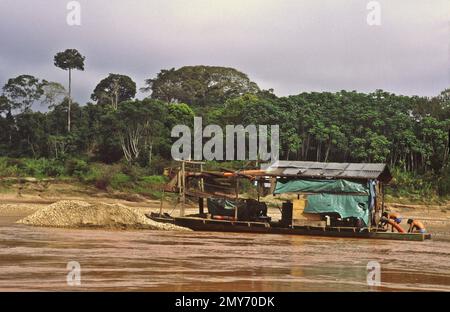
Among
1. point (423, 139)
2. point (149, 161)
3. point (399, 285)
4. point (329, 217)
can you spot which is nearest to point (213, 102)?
point (149, 161)

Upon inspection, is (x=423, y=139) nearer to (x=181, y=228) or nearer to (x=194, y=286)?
(x=181, y=228)

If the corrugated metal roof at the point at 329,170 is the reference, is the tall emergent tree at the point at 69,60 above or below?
above

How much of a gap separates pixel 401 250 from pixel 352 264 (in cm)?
443

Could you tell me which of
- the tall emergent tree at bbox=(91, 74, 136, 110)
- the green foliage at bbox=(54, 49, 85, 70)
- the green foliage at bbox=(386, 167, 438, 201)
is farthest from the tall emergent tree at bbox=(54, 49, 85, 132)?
the green foliage at bbox=(386, 167, 438, 201)

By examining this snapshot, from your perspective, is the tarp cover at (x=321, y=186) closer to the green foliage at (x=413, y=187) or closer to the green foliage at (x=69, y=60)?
the green foliage at (x=413, y=187)

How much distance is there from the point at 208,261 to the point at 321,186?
28.0 feet

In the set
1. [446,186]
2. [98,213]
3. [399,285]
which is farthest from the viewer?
[446,186]

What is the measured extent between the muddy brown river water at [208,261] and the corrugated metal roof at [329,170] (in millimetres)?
2184

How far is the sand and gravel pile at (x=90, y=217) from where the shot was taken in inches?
829

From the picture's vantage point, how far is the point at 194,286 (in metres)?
10.9

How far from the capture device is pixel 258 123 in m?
41.0

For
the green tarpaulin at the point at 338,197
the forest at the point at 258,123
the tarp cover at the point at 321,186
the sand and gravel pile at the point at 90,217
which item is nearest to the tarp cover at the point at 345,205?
the green tarpaulin at the point at 338,197

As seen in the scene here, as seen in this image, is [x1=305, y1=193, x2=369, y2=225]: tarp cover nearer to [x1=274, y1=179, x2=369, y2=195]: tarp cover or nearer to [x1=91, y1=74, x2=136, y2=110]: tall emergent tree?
[x1=274, y1=179, x2=369, y2=195]: tarp cover

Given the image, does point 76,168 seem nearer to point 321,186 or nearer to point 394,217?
point 321,186
